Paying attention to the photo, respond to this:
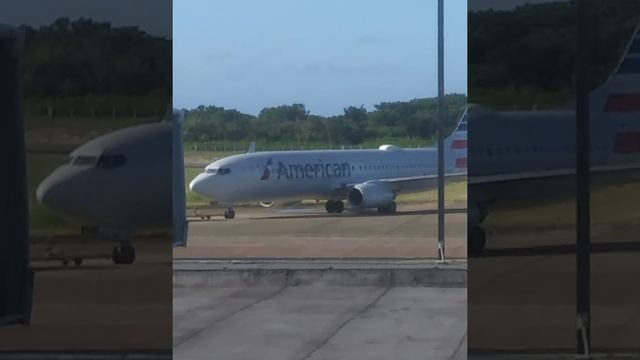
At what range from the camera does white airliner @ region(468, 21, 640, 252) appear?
5094 mm

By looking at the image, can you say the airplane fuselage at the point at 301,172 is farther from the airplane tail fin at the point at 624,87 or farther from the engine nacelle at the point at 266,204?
the airplane tail fin at the point at 624,87

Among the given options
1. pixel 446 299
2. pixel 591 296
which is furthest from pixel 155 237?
pixel 446 299

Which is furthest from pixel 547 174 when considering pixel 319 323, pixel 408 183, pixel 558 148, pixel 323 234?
pixel 408 183

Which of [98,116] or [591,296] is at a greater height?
[98,116]

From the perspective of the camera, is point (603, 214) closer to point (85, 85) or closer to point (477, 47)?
point (477, 47)

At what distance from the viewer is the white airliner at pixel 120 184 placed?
16.4 feet

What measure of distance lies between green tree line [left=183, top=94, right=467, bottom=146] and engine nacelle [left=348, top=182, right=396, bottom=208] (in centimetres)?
143

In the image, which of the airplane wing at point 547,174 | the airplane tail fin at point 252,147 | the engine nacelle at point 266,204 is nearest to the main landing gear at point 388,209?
the engine nacelle at point 266,204

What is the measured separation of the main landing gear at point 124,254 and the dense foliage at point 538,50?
64.8 inches

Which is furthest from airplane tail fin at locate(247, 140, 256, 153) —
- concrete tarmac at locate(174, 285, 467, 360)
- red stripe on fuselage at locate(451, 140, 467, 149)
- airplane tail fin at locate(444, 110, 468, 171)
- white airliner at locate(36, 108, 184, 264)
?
white airliner at locate(36, 108, 184, 264)

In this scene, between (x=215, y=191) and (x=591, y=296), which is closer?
(x=591, y=296)

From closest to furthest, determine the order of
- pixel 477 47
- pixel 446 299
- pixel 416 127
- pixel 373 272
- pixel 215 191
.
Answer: pixel 477 47, pixel 446 299, pixel 373 272, pixel 215 191, pixel 416 127

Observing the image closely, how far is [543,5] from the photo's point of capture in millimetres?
5066

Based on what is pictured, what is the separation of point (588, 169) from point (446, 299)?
16.3 feet
